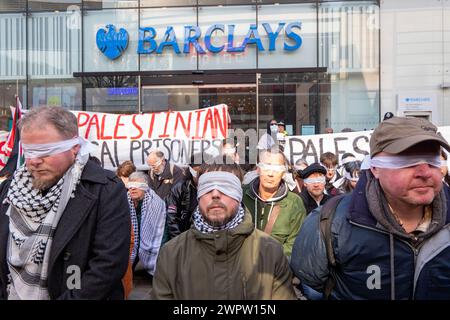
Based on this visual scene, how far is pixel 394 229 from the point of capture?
7.61ft

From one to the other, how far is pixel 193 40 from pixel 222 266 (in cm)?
1467

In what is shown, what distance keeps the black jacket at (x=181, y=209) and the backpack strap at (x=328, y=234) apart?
401 centimetres

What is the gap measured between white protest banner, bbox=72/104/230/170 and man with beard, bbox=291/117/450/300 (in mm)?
7194

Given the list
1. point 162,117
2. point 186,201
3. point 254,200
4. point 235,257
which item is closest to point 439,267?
point 235,257

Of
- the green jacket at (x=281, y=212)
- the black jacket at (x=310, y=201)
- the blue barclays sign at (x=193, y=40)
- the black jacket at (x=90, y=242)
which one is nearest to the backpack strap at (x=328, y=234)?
the black jacket at (x=90, y=242)

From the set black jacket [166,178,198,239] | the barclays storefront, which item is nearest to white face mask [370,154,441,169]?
black jacket [166,178,198,239]

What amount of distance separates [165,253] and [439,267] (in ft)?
4.57

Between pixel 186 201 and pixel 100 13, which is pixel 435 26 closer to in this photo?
pixel 100 13

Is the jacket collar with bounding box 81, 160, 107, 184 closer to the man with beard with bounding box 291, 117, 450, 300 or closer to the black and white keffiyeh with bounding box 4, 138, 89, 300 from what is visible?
the black and white keffiyeh with bounding box 4, 138, 89, 300

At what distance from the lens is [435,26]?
53.1 feet

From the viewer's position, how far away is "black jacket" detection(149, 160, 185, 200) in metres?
7.82

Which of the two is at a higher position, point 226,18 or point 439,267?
point 226,18

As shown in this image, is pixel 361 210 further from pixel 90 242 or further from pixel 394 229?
pixel 90 242

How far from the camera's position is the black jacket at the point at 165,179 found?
7820 mm
